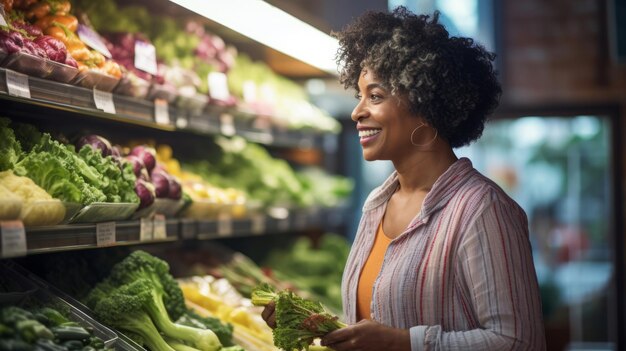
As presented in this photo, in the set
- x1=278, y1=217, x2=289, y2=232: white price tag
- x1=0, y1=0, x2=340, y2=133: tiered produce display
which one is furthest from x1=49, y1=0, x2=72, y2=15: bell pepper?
x1=278, y1=217, x2=289, y2=232: white price tag

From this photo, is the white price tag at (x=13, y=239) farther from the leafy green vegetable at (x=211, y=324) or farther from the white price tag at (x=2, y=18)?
the leafy green vegetable at (x=211, y=324)

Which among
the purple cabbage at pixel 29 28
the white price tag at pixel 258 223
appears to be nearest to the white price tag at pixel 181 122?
the white price tag at pixel 258 223

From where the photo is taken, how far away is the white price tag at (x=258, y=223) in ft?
15.2

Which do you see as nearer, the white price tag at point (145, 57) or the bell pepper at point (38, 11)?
the bell pepper at point (38, 11)

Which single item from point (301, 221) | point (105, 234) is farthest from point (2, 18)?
point (301, 221)

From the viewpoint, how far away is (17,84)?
2664mm

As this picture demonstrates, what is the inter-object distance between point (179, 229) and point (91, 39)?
909 millimetres

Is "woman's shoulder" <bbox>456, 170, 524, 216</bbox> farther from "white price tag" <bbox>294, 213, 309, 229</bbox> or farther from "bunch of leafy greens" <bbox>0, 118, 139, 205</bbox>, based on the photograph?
"white price tag" <bbox>294, 213, 309, 229</bbox>

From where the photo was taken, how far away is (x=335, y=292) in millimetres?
5641

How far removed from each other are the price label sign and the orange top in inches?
56.9

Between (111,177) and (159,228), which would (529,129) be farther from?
(111,177)

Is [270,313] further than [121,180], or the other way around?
[121,180]

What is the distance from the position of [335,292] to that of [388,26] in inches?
118

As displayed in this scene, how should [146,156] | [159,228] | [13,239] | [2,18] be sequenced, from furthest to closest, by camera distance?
[146,156] → [159,228] → [2,18] → [13,239]
